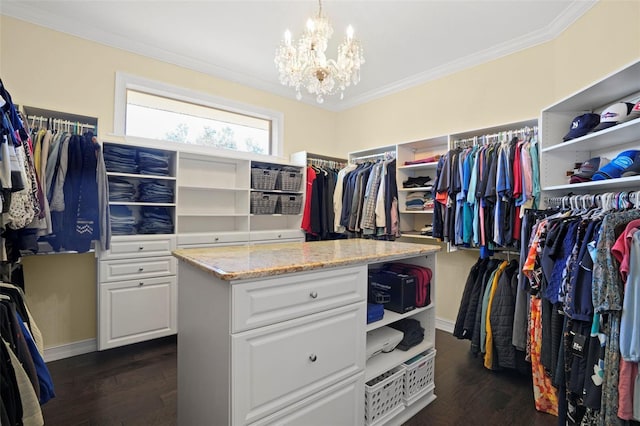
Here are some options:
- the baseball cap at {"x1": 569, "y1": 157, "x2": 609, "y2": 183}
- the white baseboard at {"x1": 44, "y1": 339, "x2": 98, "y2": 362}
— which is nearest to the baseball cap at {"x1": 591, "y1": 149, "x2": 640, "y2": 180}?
the baseball cap at {"x1": 569, "y1": 157, "x2": 609, "y2": 183}

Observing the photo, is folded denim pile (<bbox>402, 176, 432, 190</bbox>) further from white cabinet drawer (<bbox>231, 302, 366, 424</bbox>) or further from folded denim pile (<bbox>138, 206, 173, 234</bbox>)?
folded denim pile (<bbox>138, 206, 173, 234</bbox>)

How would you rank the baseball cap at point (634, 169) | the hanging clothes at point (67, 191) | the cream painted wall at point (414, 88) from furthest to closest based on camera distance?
the cream painted wall at point (414, 88) < the hanging clothes at point (67, 191) < the baseball cap at point (634, 169)

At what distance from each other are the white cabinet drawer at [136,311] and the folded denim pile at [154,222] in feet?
1.46

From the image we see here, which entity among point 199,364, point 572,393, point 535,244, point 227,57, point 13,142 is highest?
point 227,57

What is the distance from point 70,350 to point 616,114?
4.30 metres

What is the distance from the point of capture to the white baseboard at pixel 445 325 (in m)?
3.21

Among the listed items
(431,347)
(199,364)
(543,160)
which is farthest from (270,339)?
(543,160)

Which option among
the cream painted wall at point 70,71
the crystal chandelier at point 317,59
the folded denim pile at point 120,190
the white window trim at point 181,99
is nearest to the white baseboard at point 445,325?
the crystal chandelier at point 317,59

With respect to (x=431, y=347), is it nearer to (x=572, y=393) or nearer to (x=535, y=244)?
(x=572, y=393)

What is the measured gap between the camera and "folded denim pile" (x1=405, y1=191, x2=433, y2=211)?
10.4 feet

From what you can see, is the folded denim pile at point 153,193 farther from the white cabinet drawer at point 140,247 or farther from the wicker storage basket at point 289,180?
the wicker storage basket at point 289,180

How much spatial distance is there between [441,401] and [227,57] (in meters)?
3.55

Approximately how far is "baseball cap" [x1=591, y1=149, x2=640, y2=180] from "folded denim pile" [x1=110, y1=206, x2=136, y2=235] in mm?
3508

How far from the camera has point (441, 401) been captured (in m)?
2.01
